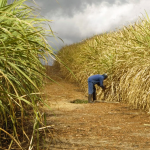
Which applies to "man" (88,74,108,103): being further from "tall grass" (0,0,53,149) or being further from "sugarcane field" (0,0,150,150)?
"tall grass" (0,0,53,149)

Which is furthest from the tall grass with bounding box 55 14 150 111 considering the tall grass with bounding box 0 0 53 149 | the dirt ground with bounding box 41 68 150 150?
the tall grass with bounding box 0 0 53 149

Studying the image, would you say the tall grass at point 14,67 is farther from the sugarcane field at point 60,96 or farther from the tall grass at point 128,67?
the tall grass at point 128,67

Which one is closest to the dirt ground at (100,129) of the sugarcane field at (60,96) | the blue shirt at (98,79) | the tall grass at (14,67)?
the sugarcane field at (60,96)

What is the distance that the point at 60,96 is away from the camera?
2783 mm

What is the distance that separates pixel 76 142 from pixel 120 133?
78cm

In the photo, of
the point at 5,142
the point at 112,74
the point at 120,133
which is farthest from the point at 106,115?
the point at 5,142

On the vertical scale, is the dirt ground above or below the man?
below

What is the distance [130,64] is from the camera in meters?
5.30

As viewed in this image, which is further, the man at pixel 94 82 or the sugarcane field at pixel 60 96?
the man at pixel 94 82

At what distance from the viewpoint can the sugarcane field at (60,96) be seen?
2039 millimetres

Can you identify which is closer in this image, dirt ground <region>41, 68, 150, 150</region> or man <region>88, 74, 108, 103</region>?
dirt ground <region>41, 68, 150, 150</region>

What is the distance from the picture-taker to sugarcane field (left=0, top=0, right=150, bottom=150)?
204 centimetres

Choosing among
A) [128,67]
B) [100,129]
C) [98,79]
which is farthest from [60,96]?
[98,79]

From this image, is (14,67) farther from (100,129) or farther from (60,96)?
(100,129)
